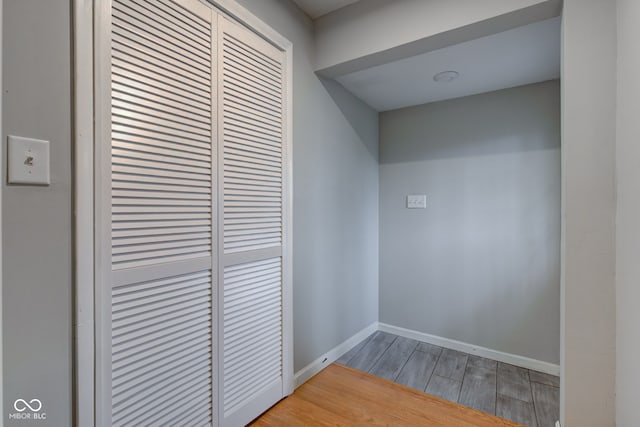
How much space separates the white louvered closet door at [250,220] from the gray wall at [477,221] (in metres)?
1.54

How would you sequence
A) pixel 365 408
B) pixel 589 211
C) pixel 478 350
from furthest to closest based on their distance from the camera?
pixel 478 350, pixel 365 408, pixel 589 211

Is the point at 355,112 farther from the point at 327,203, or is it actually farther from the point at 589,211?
the point at 589,211

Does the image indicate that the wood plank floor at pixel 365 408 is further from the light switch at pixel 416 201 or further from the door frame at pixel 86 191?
the light switch at pixel 416 201

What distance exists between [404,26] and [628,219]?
1423 millimetres

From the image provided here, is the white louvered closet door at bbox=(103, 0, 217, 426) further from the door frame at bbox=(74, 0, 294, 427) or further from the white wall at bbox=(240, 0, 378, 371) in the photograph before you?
the white wall at bbox=(240, 0, 378, 371)

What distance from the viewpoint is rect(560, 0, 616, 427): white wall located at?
4.16ft

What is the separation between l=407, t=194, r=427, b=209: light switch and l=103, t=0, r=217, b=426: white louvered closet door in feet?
6.67

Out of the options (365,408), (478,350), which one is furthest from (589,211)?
(478,350)

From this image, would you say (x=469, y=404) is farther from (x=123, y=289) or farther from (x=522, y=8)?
(x=522, y=8)

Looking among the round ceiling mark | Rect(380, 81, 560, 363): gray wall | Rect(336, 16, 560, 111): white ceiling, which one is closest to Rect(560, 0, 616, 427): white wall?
Rect(336, 16, 560, 111): white ceiling

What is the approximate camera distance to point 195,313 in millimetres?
1354

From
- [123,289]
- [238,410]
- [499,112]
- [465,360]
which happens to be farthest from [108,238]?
[499,112]

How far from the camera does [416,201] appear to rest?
9.41ft

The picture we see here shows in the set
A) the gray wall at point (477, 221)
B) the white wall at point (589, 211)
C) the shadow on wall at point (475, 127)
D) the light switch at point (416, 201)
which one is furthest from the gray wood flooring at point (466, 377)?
the shadow on wall at point (475, 127)
